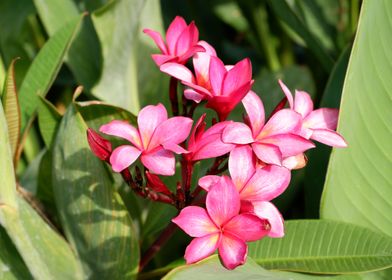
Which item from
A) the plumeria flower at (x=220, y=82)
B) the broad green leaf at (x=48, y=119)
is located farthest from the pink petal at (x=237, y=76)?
the broad green leaf at (x=48, y=119)

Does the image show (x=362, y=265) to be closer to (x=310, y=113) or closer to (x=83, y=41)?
(x=310, y=113)

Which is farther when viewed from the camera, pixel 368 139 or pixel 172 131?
pixel 368 139

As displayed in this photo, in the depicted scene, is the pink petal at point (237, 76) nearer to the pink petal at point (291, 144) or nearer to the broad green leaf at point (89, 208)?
the pink petal at point (291, 144)

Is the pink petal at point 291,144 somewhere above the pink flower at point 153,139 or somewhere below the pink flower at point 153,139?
below

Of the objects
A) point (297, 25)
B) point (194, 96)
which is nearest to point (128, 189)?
point (194, 96)

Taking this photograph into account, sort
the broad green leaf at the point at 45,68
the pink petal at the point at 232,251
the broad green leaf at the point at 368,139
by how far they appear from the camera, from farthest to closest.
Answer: the broad green leaf at the point at 45,68 → the broad green leaf at the point at 368,139 → the pink petal at the point at 232,251

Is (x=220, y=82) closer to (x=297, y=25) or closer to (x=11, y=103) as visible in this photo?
(x=11, y=103)
